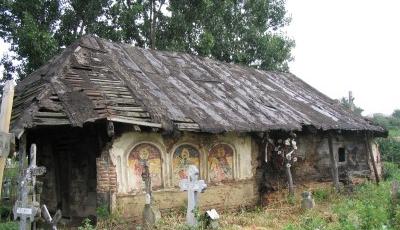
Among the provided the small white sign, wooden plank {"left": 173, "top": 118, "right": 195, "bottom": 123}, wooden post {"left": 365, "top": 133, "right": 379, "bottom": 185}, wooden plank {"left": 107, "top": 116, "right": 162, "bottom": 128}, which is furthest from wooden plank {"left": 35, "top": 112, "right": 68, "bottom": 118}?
wooden post {"left": 365, "top": 133, "right": 379, "bottom": 185}

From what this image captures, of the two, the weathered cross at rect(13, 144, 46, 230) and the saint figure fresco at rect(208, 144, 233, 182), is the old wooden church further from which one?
the weathered cross at rect(13, 144, 46, 230)

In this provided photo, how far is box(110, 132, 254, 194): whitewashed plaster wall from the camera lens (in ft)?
34.6

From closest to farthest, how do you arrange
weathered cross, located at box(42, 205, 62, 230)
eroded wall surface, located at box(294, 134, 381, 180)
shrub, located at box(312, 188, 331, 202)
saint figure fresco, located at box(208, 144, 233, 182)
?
weathered cross, located at box(42, 205, 62, 230)
saint figure fresco, located at box(208, 144, 233, 182)
shrub, located at box(312, 188, 331, 202)
eroded wall surface, located at box(294, 134, 381, 180)

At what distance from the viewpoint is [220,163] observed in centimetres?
1241

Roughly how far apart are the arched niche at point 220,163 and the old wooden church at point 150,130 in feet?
0.09

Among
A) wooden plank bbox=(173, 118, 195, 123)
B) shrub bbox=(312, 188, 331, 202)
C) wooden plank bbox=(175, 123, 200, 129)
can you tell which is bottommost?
shrub bbox=(312, 188, 331, 202)

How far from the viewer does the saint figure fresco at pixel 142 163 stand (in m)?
10.8

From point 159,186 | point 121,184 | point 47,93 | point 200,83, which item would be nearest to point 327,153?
point 200,83

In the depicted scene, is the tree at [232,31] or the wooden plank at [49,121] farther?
→ the tree at [232,31]

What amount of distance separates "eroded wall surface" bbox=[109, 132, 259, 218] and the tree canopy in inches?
311

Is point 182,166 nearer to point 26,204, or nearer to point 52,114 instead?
point 52,114

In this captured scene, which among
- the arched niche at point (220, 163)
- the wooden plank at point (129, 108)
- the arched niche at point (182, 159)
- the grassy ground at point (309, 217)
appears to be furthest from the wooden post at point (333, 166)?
the wooden plank at point (129, 108)

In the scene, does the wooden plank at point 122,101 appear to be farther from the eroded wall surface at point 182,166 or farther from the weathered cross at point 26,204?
the weathered cross at point 26,204

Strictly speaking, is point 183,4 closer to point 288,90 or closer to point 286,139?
point 288,90
